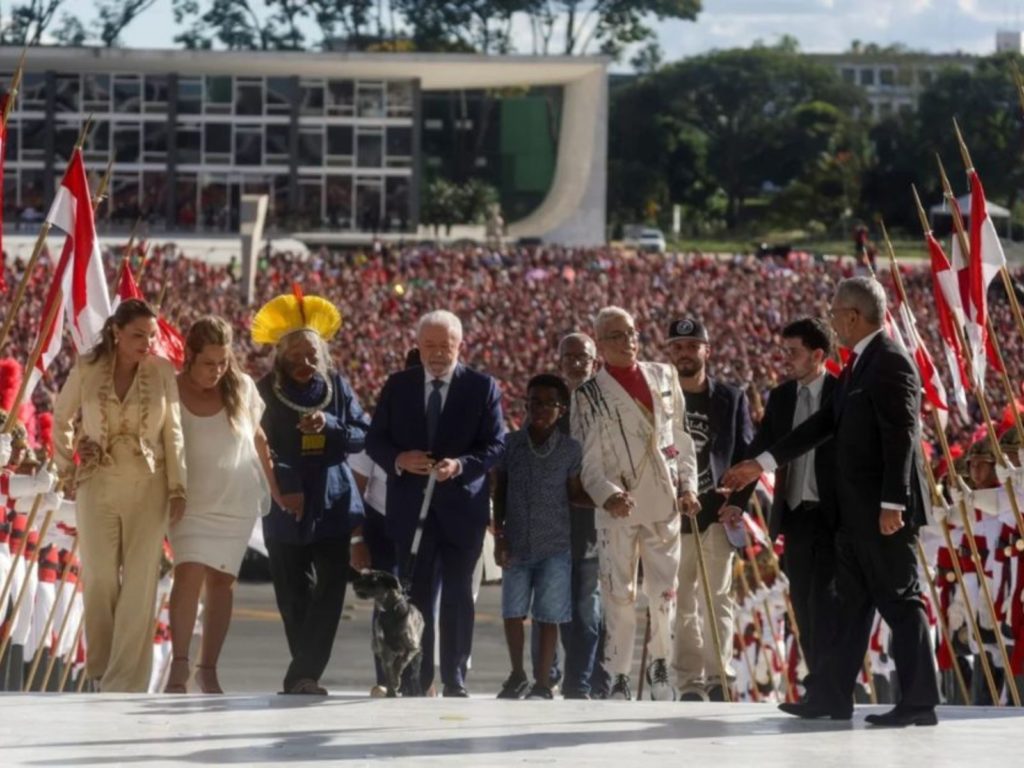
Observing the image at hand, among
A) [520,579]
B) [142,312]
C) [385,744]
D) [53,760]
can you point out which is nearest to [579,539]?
[520,579]

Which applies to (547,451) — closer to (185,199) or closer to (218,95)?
(185,199)

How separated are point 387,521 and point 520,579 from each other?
25.2 inches

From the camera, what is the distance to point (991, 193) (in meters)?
95.4

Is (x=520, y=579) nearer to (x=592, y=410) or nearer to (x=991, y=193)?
(x=592, y=410)

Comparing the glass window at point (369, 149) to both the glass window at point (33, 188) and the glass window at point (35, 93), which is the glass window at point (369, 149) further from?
the glass window at point (33, 188)

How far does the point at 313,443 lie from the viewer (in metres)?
10.1

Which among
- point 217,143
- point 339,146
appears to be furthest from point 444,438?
point 339,146

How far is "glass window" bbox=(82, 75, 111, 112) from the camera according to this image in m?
74.7

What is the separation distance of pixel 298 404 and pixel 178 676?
1192 mm

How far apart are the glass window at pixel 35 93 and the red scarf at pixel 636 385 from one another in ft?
216

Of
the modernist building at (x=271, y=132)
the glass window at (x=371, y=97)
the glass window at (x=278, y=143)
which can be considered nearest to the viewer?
the modernist building at (x=271, y=132)

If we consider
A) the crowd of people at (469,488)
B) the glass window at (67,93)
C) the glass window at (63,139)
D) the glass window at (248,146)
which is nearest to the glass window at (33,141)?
the glass window at (63,139)

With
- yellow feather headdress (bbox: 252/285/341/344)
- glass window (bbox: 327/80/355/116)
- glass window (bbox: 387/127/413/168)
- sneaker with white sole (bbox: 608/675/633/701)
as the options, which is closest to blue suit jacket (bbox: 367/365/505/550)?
yellow feather headdress (bbox: 252/285/341/344)

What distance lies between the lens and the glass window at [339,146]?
76.1m
